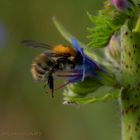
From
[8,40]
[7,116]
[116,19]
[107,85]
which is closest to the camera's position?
[116,19]

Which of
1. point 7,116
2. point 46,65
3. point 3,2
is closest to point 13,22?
point 3,2

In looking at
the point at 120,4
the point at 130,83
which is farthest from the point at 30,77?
the point at 120,4

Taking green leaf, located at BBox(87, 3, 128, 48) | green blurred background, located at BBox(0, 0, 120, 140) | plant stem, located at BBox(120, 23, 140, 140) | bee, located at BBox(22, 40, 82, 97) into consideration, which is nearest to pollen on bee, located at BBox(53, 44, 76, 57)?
bee, located at BBox(22, 40, 82, 97)

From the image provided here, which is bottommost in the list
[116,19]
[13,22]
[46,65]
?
[46,65]

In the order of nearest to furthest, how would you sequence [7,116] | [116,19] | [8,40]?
[116,19], [7,116], [8,40]

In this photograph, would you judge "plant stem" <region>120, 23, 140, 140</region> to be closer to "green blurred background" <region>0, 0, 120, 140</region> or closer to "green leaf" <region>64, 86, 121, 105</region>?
"green leaf" <region>64, 86, 121, 105</region>

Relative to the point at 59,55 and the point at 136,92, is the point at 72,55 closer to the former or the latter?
the point at 59,55
